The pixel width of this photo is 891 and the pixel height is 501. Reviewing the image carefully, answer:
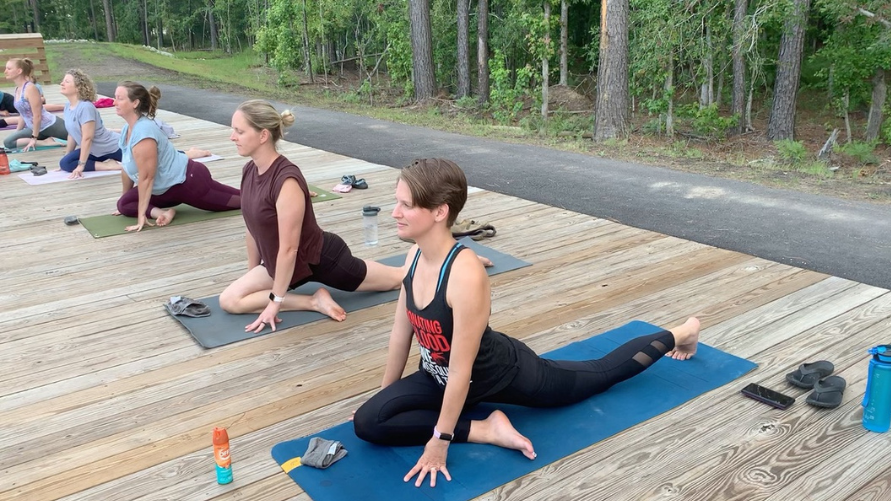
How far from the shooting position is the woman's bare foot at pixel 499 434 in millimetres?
2256

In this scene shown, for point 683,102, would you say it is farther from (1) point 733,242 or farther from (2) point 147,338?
(2) point 147,338

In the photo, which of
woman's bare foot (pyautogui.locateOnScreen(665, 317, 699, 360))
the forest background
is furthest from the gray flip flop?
the forest background

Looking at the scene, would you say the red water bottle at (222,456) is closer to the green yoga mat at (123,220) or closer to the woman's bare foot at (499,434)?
the woman's bare foot at (499,434)

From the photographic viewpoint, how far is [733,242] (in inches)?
187

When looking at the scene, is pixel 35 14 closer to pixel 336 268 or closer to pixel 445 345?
pixel 336 268

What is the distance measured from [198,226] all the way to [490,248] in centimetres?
216

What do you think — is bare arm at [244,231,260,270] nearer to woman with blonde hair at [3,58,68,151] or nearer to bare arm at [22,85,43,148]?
woman with blonde hair at [3,58,68,151]

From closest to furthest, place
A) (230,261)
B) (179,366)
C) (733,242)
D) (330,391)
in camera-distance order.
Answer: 1. (330,391)
2. (179,366)
3. (230,261)
4. (733,242)

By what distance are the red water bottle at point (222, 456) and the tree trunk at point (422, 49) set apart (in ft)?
43.2

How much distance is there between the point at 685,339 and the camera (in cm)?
286

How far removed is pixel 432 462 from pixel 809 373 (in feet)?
5.08

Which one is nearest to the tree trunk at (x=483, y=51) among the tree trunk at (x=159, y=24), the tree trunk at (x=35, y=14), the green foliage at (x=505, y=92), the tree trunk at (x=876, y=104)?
the green foliage at (x=505, y=92)

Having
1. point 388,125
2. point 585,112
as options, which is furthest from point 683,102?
point 388,125

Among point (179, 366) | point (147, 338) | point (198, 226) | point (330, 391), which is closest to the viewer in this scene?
point (330, 391)
